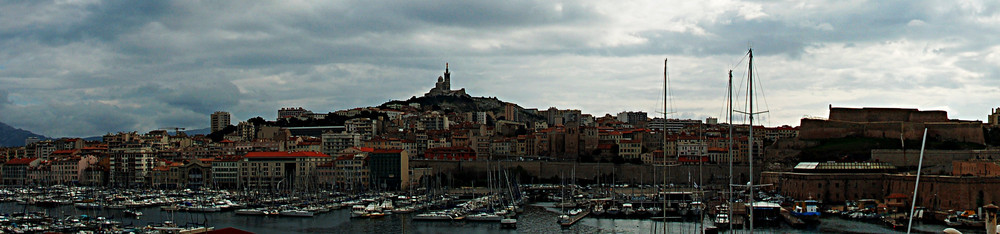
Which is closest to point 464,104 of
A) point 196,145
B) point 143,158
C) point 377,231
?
point 196,145

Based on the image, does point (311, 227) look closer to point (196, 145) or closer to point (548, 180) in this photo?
point (548, 180)

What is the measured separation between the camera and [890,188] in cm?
4597

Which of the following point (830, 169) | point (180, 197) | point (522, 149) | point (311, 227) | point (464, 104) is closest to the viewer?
point (311, 227)

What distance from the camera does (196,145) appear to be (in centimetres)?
8262

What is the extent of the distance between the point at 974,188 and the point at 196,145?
65.4 metres

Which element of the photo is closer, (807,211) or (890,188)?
(807,211)

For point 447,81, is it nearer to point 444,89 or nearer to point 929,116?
point 444,89

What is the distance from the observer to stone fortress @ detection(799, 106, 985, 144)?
6078 centimetres

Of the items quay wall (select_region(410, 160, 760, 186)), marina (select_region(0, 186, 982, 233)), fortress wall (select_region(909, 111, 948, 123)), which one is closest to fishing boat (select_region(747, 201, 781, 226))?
marina (select_region(0, 186, 982, 233))

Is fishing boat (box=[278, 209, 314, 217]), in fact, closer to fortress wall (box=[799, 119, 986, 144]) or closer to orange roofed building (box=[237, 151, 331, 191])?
orange roofed building (box=[237, 151, 331, 191])

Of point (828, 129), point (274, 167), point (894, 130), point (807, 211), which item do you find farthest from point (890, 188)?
point (274, 167)

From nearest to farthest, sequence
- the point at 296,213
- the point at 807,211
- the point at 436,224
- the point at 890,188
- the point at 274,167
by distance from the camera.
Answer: the point at 436,224 < the point at 807,211 < the point at 296,213 < the point at 890,188 < the point at 274,167

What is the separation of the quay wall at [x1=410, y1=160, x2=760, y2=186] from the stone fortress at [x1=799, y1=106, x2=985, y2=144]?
23.7ft

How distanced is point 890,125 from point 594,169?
2113 centimetres
